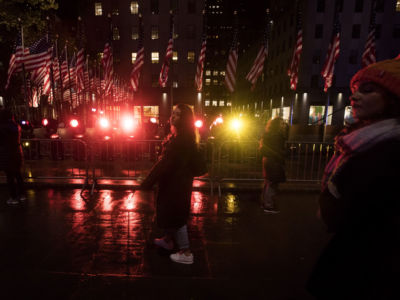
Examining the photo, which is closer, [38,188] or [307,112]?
[38,188]

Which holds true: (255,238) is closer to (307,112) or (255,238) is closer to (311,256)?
(311,256)

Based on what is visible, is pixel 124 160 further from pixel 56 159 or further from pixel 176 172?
pixel 176 172

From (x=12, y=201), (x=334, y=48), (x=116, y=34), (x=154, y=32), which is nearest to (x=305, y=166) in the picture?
A: (x=12, y=201)

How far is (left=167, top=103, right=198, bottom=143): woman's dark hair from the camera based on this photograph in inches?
129

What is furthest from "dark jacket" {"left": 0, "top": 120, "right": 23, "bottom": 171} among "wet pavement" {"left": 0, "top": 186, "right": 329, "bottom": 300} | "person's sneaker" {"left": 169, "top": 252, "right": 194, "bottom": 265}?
"person's sneaker" {"left": 169, "top": 252, "right": 194, "bottom": 265}

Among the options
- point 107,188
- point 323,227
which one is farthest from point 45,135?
point 323,227

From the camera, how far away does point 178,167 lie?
Result: 322cm

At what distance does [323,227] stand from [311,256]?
1.23 meters

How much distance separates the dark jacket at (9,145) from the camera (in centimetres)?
531

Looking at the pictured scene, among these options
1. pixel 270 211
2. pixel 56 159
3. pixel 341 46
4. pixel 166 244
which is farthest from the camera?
pixel 341 46

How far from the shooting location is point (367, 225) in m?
1.31

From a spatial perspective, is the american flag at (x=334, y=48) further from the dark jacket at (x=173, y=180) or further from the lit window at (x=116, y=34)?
the lit window at (x=116, y=34)

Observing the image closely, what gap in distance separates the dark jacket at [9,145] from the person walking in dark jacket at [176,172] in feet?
13.4

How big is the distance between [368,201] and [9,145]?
6.51 m
